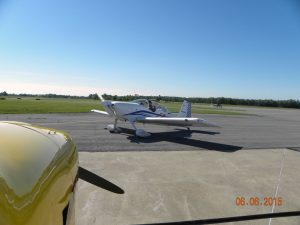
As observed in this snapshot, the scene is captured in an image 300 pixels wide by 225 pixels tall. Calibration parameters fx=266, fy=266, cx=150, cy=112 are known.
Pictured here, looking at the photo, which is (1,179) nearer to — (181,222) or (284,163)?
(181,222)

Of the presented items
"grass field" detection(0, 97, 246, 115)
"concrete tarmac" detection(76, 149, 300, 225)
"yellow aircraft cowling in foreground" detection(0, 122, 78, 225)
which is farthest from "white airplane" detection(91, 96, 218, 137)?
"grass field" detection(0, 97, 246, 115)

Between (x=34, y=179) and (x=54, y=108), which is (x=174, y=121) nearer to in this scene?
(x=34, y=179)

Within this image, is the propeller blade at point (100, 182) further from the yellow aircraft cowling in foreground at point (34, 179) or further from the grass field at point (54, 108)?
the grass field at point (54, 108)

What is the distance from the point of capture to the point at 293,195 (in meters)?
6.02

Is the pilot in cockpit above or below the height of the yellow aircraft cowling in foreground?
below

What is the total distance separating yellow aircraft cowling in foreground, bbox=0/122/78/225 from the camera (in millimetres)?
847

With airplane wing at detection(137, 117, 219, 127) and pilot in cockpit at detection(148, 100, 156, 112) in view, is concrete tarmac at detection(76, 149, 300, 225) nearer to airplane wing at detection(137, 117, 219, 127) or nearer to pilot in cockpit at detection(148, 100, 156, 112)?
airplane wing at detection(137, 117, 219, 127)

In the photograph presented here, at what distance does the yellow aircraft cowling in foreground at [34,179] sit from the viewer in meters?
0.85

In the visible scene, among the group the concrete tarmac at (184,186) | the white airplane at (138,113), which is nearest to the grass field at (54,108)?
the white airplane at (138,113)

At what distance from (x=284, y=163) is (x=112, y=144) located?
21.9ft

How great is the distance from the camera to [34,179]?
99cm

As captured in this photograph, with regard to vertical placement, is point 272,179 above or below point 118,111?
below

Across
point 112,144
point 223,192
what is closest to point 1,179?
point 223,192

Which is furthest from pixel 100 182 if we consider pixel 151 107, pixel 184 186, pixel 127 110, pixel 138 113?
pixel 151 107
